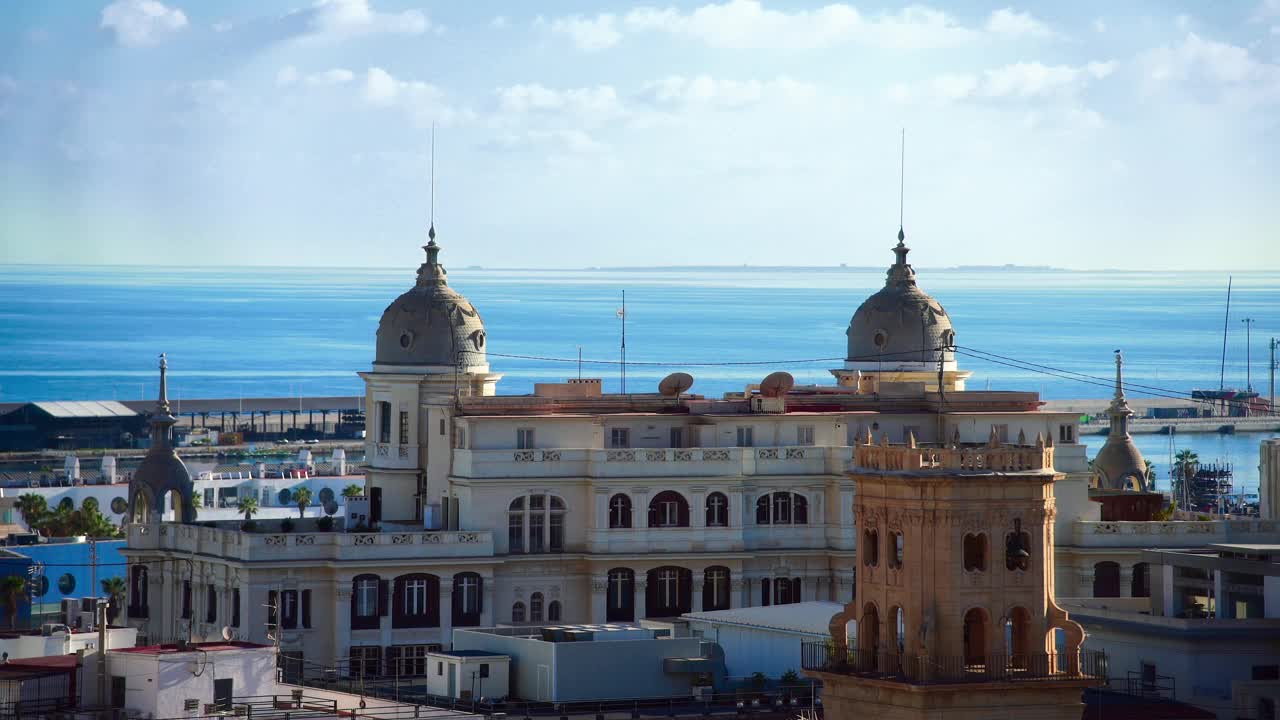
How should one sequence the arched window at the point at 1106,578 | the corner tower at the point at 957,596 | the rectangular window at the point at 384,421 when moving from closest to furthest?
1. the corner tower at the point at 957,596
2. the arched window at the point at 1106,578
3. the rectangular window at the point at 384,421

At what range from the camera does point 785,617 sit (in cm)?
8594

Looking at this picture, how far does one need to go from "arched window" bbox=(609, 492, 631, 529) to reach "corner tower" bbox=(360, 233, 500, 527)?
20.9ft

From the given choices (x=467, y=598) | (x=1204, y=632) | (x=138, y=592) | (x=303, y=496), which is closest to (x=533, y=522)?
(x=467, y=598)

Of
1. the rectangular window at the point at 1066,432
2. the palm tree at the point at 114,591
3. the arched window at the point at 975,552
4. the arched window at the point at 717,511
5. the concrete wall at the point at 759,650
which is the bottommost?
the concrete wall at the point at 759,650

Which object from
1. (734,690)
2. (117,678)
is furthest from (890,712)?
(734,690)

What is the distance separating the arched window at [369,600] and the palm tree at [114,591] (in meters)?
10.8

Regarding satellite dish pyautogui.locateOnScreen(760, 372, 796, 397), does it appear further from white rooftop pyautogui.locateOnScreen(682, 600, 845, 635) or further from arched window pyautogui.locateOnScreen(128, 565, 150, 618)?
arched window pyautogui.locateOnScreen(128, 565, 150, 618)

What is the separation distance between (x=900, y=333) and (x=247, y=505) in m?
38.3

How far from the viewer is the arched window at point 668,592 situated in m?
102

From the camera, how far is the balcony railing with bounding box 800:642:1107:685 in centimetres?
5281

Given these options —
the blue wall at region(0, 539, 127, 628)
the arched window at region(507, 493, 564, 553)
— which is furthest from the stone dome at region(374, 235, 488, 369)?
the blue wall at region(0, 539, 127, 628)

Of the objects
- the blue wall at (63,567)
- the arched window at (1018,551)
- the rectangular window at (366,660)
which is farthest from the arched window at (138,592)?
the arched window at (1018,551)

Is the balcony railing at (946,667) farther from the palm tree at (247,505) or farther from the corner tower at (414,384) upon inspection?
the palm tree at (247,505)

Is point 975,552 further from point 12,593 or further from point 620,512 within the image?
point 12,593
